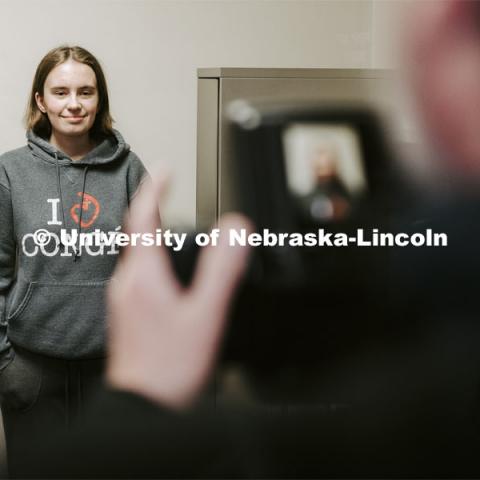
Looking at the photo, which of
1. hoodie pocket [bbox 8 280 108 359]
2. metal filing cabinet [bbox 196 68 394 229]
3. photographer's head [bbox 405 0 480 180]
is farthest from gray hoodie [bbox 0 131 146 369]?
photographer's head [bbox 405 0 480 180]

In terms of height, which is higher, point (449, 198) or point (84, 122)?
point (84, 122)

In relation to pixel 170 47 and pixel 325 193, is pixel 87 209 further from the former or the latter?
pixel 325 193

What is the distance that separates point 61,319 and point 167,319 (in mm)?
195

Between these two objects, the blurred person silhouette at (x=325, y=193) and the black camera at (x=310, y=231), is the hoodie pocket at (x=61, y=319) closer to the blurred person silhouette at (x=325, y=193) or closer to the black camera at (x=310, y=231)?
the black camera at (x=310, y=231)

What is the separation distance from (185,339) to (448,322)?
0.51m

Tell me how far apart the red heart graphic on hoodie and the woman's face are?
119mm

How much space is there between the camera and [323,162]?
122cm

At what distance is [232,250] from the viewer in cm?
124

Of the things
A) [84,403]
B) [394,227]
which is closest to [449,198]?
[394,227]

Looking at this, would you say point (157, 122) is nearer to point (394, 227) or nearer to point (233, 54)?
point (233, 54)

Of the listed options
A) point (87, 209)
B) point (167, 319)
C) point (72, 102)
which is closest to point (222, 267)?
point (167, 319)

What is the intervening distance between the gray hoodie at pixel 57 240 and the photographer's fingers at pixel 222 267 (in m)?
0.17

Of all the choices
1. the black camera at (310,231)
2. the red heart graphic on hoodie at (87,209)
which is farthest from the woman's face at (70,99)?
the black camera at (310,231)

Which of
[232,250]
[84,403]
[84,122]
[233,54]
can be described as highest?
[233,54]
